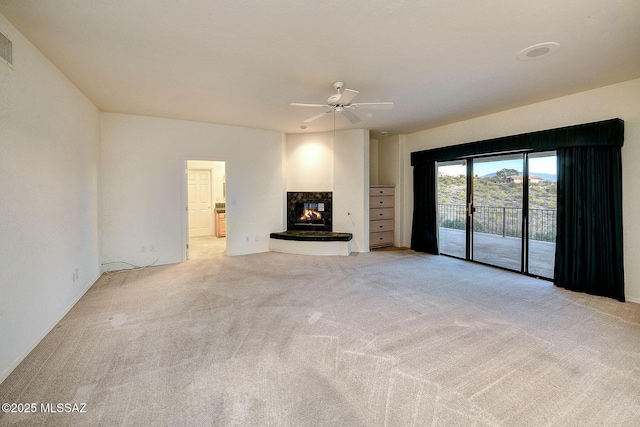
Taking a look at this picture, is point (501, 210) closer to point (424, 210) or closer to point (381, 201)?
point (424, 210)

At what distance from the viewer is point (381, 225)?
6.71m

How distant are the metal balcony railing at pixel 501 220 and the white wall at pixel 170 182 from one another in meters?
3.67

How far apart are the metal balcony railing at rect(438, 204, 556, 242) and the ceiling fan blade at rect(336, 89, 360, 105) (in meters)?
3.48

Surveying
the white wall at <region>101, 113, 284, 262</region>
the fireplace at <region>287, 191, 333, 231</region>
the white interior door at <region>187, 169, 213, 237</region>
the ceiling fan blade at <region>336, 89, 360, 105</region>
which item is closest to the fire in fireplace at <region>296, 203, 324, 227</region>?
the fireplace at <region>287, 191, 333, 231</region>

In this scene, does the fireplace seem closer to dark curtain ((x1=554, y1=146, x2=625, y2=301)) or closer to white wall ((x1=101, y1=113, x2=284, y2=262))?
white wall ((x1=101, y1=113, x2=284, y2=262))

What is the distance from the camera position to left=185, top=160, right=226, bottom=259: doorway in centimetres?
815

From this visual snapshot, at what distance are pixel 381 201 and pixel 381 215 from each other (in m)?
0.33

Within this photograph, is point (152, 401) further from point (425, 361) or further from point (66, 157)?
point (66, 157)

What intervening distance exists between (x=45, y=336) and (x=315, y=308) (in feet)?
8.45

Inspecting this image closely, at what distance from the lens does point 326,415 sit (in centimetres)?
169

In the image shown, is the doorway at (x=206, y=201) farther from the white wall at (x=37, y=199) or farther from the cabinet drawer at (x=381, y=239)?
the white wall at (x=37, y=199)

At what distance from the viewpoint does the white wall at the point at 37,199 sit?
2.20 metres

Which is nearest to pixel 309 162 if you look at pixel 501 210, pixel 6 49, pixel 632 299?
pixel 501 210

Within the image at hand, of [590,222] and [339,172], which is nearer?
[590,222]
